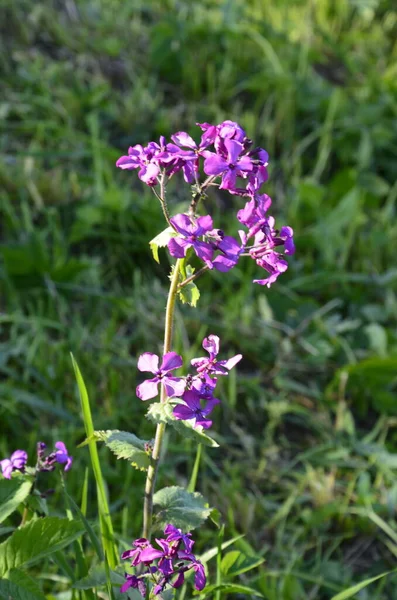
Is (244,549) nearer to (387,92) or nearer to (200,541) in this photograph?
(200,541)

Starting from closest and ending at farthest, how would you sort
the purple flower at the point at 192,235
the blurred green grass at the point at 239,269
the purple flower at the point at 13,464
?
the purple flower at the point at 192,235
the purple flower at the point at 13,464
the blurred green grass at the point at 239,269

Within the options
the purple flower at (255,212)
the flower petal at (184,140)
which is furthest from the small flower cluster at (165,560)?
the flower petal at (184,140)

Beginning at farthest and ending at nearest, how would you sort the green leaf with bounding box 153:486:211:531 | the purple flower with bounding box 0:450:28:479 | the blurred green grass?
the blurred green grass < the purple flower with bounding box 0:450:28:479 < the green leaf with bounding box 153:486:211:531

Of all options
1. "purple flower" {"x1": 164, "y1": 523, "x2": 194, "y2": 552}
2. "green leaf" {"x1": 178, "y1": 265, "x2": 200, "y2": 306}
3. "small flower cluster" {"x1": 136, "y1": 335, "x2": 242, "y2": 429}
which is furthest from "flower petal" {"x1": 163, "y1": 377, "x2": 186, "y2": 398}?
"purple flower" {"x1": 164, "y1": 523, "x2": 194, "y2": 552}

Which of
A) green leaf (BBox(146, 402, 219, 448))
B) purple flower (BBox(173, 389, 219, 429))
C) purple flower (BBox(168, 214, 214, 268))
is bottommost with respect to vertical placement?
green leaf (BBox(146, 402, 219, 448))

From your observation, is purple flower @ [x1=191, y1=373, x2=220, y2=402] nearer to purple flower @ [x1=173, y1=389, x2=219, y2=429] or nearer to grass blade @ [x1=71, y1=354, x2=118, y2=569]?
purple flower @ [x1=173, y1=389, x2=219, y2=429]

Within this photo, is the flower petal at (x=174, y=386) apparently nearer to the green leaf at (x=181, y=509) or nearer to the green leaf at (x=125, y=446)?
the green leaf at (x=125, y=446)
